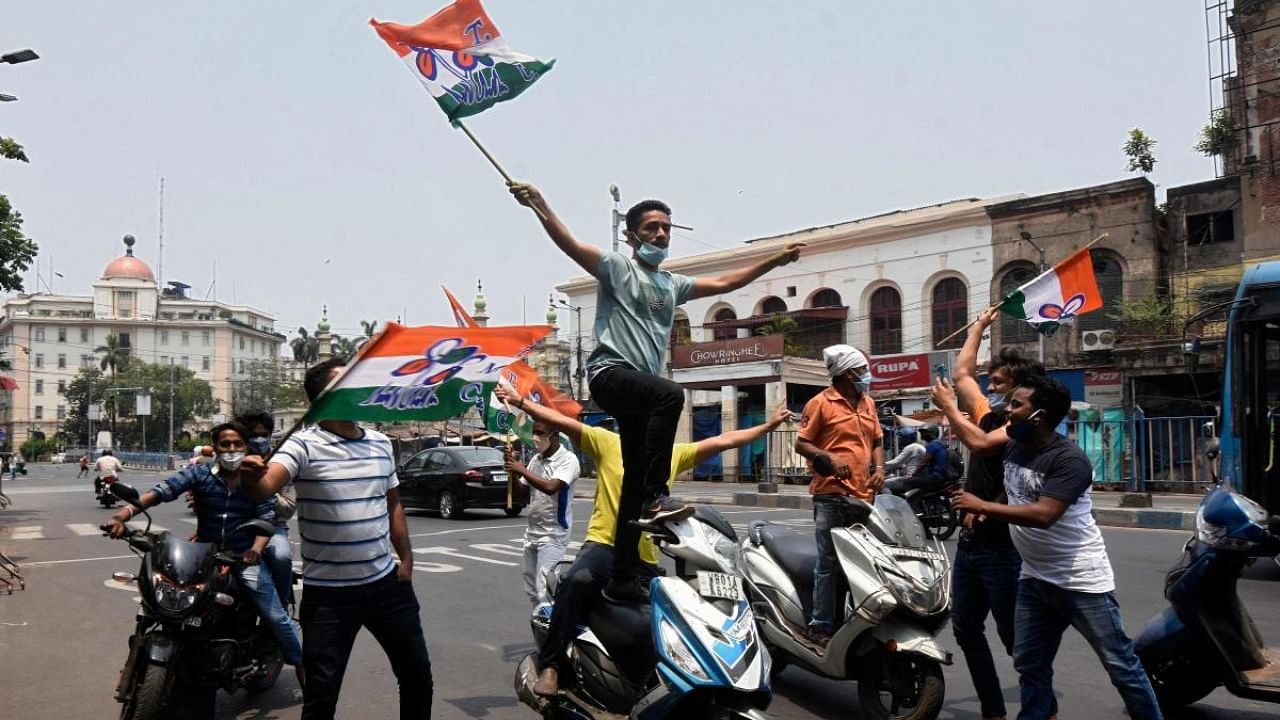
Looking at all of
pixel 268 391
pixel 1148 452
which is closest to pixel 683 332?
pixel 1148 452

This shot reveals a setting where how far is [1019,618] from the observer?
4383 mm

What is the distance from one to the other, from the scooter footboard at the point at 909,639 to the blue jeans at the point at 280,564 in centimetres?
344

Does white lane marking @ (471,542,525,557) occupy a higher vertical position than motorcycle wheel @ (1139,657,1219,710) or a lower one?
lower

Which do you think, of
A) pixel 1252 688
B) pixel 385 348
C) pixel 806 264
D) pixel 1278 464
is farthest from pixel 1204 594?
pixel 806 264

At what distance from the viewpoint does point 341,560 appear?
401 cm

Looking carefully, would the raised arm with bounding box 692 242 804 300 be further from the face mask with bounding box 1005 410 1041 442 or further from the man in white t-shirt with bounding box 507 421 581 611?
the man in white t-shirt with bounding box 507 421 581 611

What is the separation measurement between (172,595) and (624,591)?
2.26 meters

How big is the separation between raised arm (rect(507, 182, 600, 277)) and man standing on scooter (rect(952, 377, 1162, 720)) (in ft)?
6.27

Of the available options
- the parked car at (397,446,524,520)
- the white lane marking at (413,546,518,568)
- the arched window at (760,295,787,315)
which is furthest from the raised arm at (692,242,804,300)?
the arched window at (760,295,787,315)

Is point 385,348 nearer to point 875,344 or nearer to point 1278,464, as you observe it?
point 1278,464

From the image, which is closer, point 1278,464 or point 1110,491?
point 1278,464

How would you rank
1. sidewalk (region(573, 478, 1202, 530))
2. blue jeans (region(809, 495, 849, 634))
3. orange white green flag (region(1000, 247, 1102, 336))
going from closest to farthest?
blue jeans (region(809, 495, 849, 634))
orange white green flag (region(1000, 247, 1102, 336))
sidewalk (region(573, 478, 1202, 530))

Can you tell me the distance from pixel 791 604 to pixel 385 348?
2.99 m

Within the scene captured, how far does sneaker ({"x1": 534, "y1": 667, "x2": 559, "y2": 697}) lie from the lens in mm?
4543
